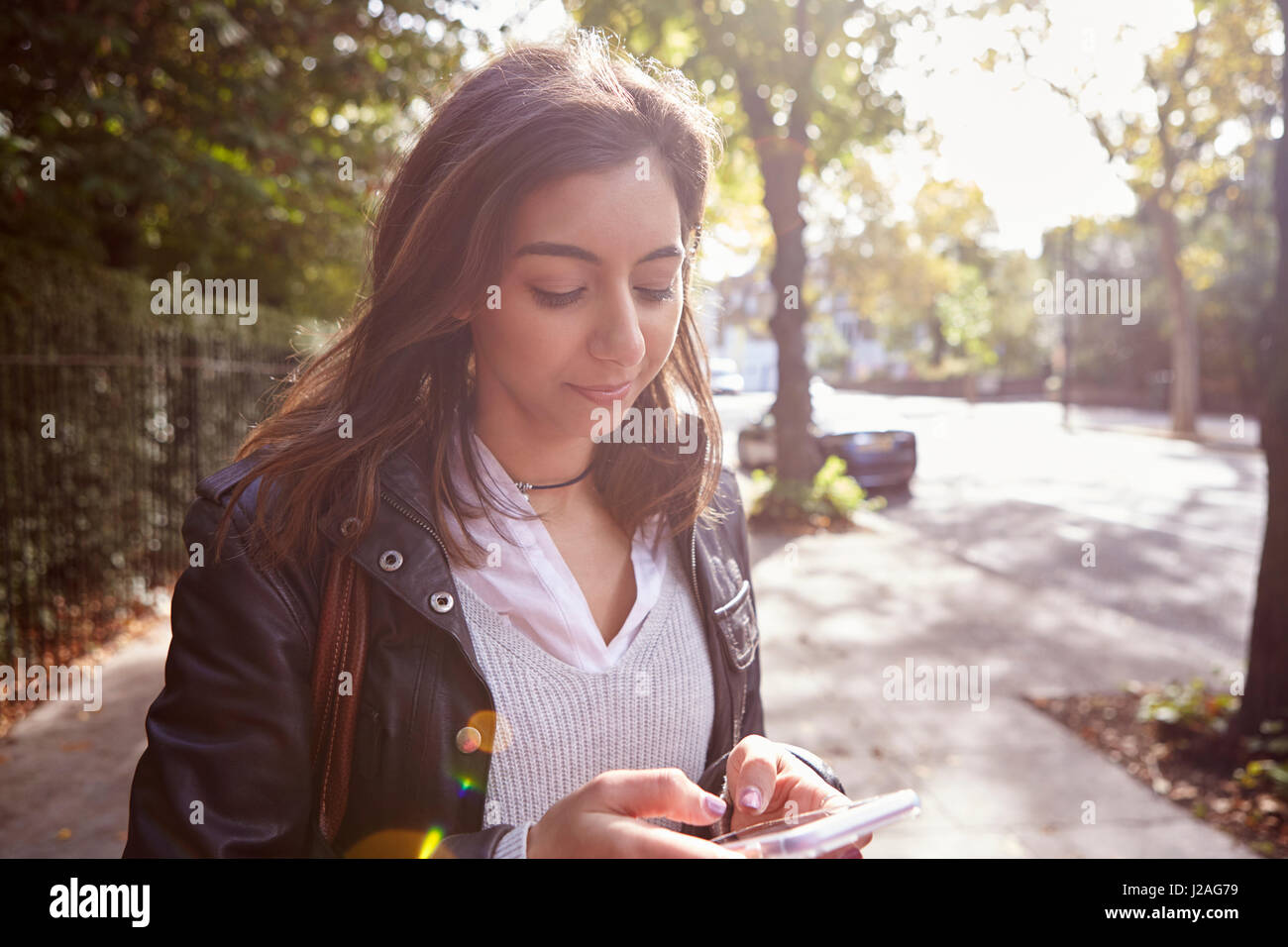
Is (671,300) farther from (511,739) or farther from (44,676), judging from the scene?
(44,676)

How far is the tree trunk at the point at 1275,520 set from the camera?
438 cm

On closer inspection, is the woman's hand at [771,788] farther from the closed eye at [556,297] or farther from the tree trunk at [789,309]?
the tree trunk at [789,309]

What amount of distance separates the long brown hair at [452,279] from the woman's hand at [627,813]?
53 cm

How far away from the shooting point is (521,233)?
4.79 ft

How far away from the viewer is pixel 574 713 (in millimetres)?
1505

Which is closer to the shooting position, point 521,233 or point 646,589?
point 521,233

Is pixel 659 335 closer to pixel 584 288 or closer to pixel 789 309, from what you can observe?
pixel 584 288

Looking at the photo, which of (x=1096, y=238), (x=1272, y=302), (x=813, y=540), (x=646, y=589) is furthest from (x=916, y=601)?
(x=1096, y=238)

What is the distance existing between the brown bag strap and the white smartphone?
57 centimetres

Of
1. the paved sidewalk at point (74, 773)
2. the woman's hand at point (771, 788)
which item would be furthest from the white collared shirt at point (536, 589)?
the paved sidewalk at point (74, 773)

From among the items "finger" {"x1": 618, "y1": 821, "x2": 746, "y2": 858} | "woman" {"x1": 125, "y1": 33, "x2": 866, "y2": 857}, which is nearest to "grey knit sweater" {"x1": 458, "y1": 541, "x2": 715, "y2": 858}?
"woman" {"x1": 125, "y1": 33, "x2": 866, "y2": 857}

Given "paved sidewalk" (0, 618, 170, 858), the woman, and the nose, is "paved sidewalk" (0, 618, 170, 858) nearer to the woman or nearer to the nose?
the woman

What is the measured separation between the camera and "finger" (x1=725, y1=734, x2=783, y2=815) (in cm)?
125
